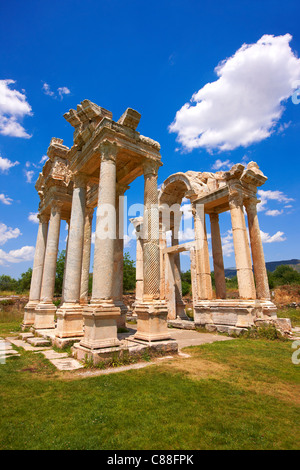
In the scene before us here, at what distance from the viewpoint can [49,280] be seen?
1109 centimetres

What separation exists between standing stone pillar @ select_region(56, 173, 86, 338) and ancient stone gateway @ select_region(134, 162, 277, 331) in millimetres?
6880

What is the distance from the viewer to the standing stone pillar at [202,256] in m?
13.6

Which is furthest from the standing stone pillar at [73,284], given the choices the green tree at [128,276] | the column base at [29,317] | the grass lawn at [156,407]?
the green tree at [128,276]

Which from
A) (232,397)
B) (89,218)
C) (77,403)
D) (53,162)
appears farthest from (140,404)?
(53,162)

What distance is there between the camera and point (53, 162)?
11953 millimetres

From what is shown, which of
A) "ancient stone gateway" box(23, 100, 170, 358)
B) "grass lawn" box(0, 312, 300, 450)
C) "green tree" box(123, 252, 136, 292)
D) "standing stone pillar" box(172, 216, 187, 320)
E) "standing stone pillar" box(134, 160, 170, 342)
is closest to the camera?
"grass lawn" box(0, 312, 300, 450)

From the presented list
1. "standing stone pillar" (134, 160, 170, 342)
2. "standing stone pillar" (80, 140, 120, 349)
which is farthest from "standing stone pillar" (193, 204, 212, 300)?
"standing stone pillar" (80, 140, 120, 349)

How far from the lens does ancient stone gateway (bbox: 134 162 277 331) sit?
11.5m

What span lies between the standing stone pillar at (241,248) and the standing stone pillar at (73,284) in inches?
292

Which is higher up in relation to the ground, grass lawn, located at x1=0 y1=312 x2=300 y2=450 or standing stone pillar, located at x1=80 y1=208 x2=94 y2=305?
standing stone pillar, located at x1=80 y1=208 x2=94 y2=305

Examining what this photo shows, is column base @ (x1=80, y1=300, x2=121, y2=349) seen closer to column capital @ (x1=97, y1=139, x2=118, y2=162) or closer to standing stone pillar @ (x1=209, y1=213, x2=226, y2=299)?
column capital @ (x1=97, y1=139, x2=118, y2=162)

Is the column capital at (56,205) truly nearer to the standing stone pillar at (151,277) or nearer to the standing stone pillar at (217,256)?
the standing stone pillar at (151,277)

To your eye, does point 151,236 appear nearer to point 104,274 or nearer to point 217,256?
point 104,274
